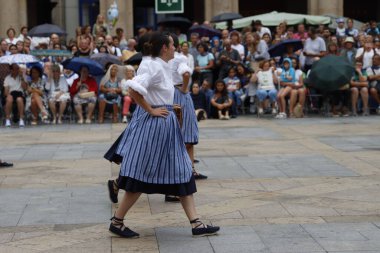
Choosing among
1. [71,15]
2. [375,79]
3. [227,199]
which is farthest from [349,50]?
[71,15]

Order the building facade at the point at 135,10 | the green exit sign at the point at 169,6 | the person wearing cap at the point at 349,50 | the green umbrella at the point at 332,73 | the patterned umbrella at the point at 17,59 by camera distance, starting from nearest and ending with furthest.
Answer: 1. the green exit sign at the point at 169,6
2. the patterned umbrella at the point at 17,59
3. the green umbrella at the point at 332,73
4. the person wearing cap at the point at 349,50
5. the building facade at the point at 135,10

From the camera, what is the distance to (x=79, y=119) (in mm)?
18922

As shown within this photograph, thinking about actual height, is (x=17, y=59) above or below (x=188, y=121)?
above

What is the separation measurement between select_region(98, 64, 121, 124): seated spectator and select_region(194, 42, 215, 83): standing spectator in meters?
2.08

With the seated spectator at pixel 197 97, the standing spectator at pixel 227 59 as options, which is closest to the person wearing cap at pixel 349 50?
the standing spectator at pixel 227 59

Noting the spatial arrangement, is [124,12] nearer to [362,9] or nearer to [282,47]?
[282,47]

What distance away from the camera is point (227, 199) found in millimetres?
9055

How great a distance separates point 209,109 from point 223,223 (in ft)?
37.1

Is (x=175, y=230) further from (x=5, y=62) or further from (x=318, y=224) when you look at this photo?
(x=5, y=62)

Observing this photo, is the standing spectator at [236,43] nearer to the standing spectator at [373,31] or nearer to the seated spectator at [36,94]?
the seated spectator at [36,94]

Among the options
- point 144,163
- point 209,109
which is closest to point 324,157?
point 144,163

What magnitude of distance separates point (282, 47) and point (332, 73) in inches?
69.1

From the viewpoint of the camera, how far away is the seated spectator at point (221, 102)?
18.9 metres

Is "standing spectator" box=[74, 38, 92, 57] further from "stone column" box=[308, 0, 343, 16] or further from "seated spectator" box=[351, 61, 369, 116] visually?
"stone column" box=[308, 0, 343, 16]
